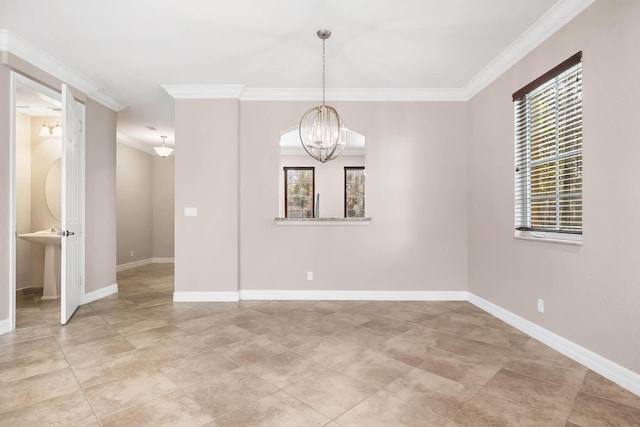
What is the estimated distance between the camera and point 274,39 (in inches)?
124

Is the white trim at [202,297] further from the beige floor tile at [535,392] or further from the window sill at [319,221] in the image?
the beige floor tile at [535,392]

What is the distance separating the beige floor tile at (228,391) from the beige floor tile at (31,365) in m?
1.16

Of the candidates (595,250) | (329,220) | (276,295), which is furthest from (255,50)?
(595,250)

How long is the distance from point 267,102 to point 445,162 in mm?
2471

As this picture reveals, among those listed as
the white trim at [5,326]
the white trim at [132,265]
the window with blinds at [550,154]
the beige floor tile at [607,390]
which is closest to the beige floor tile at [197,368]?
the white trim at [5,326]

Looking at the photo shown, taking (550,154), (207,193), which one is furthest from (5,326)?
(550,154)

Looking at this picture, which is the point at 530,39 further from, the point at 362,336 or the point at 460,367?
the point at 362,336

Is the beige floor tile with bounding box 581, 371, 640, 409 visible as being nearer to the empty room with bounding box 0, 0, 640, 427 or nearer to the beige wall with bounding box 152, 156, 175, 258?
the empty room with bounding box 0, 0, 640, 427

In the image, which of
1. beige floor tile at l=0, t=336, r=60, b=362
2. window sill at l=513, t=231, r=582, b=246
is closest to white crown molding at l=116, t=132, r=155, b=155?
beige floor tile at l=0, t=336, r=60, b=362

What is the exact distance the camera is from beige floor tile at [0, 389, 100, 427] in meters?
1.80

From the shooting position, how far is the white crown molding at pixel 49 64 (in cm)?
313

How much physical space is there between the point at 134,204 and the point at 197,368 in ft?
19.5

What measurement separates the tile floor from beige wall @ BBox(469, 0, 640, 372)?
1.08 ft

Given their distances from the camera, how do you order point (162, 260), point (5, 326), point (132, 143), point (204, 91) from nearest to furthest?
point (5, 326) < point (204, 91) < point (132, 143) < point (162, 260)
